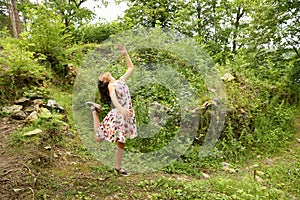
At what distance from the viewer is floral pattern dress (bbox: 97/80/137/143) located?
9.68 ft

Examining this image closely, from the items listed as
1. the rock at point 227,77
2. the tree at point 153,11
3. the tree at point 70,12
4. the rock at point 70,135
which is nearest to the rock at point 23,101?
the rock at point 70,135

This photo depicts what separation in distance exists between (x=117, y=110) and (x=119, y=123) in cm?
18

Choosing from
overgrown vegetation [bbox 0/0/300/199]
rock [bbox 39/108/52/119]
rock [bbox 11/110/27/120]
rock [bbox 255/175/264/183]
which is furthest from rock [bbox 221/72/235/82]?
rock [bbox 11/110/27/120]

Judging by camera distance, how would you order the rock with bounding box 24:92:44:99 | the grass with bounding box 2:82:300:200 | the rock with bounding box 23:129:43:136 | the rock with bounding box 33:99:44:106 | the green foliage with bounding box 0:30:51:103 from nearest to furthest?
the grass with bounding box 2:82:300:200 < the rock with bounding box 23:129:43:136 < the rock with bounding box 33:99:44:106 < the rock with bounding box 24:92:44:99 < the green foliage with bounding box 0:30:51:103

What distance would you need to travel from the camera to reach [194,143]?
4953 millimetres

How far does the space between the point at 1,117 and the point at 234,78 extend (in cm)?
517

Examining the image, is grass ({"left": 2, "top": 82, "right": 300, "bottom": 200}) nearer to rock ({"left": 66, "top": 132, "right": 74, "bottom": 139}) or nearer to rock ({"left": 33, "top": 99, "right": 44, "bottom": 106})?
rock ({"left": 66, "top": 132, "right": 74, "bottom": 139})

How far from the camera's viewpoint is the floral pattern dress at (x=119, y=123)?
9.68 ft

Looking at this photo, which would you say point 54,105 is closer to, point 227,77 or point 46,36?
point 46,36

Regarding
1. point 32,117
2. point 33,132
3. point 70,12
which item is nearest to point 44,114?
point 32,117

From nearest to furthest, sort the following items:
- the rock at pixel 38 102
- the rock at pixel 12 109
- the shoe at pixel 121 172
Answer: the shoe at pixel 121 172 → the rock at pixel 12 109 → the rock at pixel 38 102

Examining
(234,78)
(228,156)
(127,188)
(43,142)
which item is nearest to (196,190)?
(127,188)

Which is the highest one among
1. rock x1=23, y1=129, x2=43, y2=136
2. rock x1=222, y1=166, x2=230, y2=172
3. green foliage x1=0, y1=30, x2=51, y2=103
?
green foliage x1=0, y1=30, x2=51, y2=103

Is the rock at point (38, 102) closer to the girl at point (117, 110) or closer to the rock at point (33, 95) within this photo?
the rock at point (33, 95)
